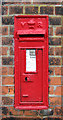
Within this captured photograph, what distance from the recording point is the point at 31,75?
2.39 meters

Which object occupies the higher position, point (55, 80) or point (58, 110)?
point (55, 80)

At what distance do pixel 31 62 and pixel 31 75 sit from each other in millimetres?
210

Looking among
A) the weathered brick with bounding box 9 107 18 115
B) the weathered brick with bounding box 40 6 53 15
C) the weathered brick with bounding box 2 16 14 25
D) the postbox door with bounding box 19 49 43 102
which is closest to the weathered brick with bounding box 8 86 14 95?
the postbox door with bounding box 19 49 43 102

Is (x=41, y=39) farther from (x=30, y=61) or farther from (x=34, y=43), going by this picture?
(x=30, y=61)

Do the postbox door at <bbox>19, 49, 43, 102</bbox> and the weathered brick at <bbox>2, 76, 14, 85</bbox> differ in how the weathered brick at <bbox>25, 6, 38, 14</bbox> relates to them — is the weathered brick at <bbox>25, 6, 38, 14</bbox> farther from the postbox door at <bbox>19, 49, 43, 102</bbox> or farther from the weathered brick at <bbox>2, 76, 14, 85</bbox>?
the weathered brick at <bbox>2, 76, 14, 85</bbox>

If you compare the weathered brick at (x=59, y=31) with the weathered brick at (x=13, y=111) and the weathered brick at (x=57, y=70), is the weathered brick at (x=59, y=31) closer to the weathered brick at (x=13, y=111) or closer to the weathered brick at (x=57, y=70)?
the weathered brick at (x=57, y=70)

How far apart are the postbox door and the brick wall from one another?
165mm

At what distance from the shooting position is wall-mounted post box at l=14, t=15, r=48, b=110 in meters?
2.38

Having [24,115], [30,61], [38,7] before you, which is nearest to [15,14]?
[38,7]

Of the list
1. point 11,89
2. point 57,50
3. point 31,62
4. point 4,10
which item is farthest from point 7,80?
point 4,10

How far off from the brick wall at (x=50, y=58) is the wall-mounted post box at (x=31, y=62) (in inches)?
3.6

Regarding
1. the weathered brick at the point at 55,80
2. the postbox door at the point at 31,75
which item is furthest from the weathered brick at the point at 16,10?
the weathered brick at the point at 55,80

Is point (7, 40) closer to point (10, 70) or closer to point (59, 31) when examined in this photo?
point (10, 70)

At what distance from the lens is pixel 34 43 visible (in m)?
2.38
